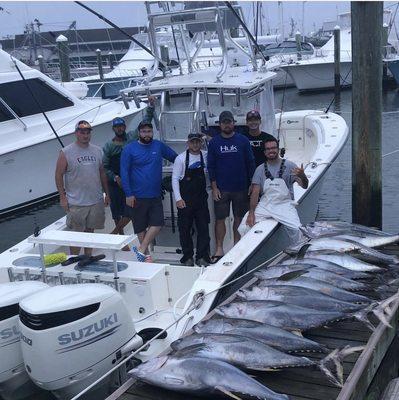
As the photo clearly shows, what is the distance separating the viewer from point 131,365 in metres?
4.01

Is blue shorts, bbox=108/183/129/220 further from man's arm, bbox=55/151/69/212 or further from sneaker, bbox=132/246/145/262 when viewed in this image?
sneaker, bbox=132/246/145/262

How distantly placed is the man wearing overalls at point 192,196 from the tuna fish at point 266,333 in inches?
79.4

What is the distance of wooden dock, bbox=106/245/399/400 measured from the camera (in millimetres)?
3359

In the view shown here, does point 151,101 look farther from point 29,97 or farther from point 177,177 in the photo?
point 29,97

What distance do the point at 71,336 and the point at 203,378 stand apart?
885 millimetres

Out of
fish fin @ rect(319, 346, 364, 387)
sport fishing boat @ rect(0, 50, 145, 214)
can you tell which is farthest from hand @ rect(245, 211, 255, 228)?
sport fishing boat @ rect(0, 50, 145, 214)

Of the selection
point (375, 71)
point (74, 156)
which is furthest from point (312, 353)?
point (375, 71)

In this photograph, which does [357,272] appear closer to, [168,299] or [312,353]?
[312,353]

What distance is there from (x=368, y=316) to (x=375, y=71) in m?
3.13

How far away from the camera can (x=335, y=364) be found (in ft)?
11.6

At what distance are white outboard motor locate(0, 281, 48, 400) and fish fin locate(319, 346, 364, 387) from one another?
1.93 meters

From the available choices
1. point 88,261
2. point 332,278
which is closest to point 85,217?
point 88,261

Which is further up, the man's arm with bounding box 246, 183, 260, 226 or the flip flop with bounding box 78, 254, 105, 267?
the man's arm with bounding box 246, 183, 260, 226

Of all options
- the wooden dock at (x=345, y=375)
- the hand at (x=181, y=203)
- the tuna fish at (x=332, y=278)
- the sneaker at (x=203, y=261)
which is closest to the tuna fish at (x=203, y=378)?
the wooden dock at (x=345, y=375)
